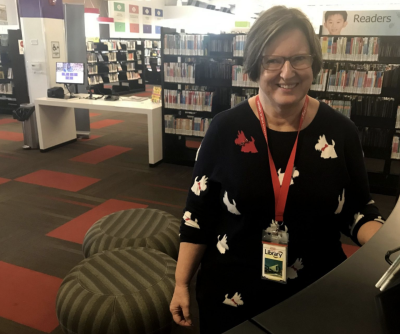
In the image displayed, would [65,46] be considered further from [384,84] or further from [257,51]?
[257,51]

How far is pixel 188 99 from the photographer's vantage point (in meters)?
4.89

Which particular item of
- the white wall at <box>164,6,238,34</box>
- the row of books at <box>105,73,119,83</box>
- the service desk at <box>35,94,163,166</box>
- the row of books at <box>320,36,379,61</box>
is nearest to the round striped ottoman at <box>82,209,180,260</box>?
the service desk at <box>35,94,163,166</box>

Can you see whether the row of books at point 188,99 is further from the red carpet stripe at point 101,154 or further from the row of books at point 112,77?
the row of books at point 112,77

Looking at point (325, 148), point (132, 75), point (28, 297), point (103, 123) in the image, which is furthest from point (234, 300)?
point (132, 75)

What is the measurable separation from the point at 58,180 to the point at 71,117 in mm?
1893

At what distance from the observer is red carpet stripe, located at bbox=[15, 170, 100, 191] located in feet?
14.2

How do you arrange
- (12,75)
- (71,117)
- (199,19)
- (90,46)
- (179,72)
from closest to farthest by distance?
(179,72) < (71,117) < (12,75) < (90,46) < (199,19)

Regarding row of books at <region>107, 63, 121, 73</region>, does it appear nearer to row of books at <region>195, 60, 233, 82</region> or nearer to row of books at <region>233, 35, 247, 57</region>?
row of books at <region>195, 60, 233, 82</region>

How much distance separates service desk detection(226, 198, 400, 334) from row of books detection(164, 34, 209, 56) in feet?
13.3

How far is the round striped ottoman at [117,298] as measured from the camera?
173 centimetres

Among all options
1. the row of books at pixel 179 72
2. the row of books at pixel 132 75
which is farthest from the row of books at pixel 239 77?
the row of books at pixel 132 75

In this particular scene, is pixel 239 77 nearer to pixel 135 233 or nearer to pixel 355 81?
pixel 355 81

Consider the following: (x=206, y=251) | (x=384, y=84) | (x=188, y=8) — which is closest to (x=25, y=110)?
(x=384, y=84)

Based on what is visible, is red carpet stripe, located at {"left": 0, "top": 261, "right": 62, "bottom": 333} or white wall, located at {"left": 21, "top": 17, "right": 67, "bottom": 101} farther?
white wall, located at {"left": 21, "top": 17, "right": 67, "bottom": 101}
